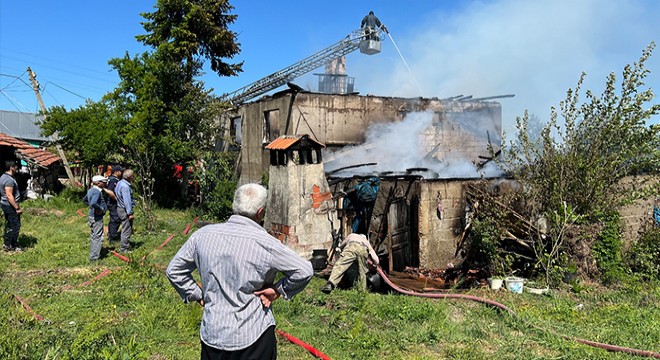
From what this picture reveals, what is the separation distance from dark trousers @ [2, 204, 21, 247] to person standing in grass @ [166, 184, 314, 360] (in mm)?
9011

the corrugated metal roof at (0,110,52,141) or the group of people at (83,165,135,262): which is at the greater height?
the corrugated metal roof at (0,110,52,141)

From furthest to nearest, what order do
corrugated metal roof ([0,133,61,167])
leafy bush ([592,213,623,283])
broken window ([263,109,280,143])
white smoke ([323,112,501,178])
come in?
1. corrugated metal roof ([0,133,61,167])
2. broken window ([263,109,280,143])
3. white smoke ([323,112,501,178])
4. leafy bush ([592,213,623,283])

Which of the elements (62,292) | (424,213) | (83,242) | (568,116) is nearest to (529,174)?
(568,116)

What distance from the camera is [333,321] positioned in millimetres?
6109

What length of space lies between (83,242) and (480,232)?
9.16m

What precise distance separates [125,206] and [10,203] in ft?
7.32

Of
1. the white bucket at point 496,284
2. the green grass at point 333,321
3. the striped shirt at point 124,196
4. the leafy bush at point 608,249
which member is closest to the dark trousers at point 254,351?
the green grass at point 333,321

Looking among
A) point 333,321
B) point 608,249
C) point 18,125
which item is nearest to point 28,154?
point 333,321

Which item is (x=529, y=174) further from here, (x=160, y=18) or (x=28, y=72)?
(x=28, y=72)

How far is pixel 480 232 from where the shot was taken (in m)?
9.60

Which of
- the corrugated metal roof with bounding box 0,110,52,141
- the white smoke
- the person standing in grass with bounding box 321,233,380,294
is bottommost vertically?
the person standing in grass with bounding box 321,233,380,294

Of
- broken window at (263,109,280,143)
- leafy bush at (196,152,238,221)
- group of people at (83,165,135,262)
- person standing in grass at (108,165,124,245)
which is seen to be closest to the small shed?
leafy bush at (196,152,238,221)

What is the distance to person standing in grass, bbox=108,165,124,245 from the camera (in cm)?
1065

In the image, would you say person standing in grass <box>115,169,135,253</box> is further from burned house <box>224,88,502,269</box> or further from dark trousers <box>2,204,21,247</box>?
burned house <box>224,88,502,269</box>
